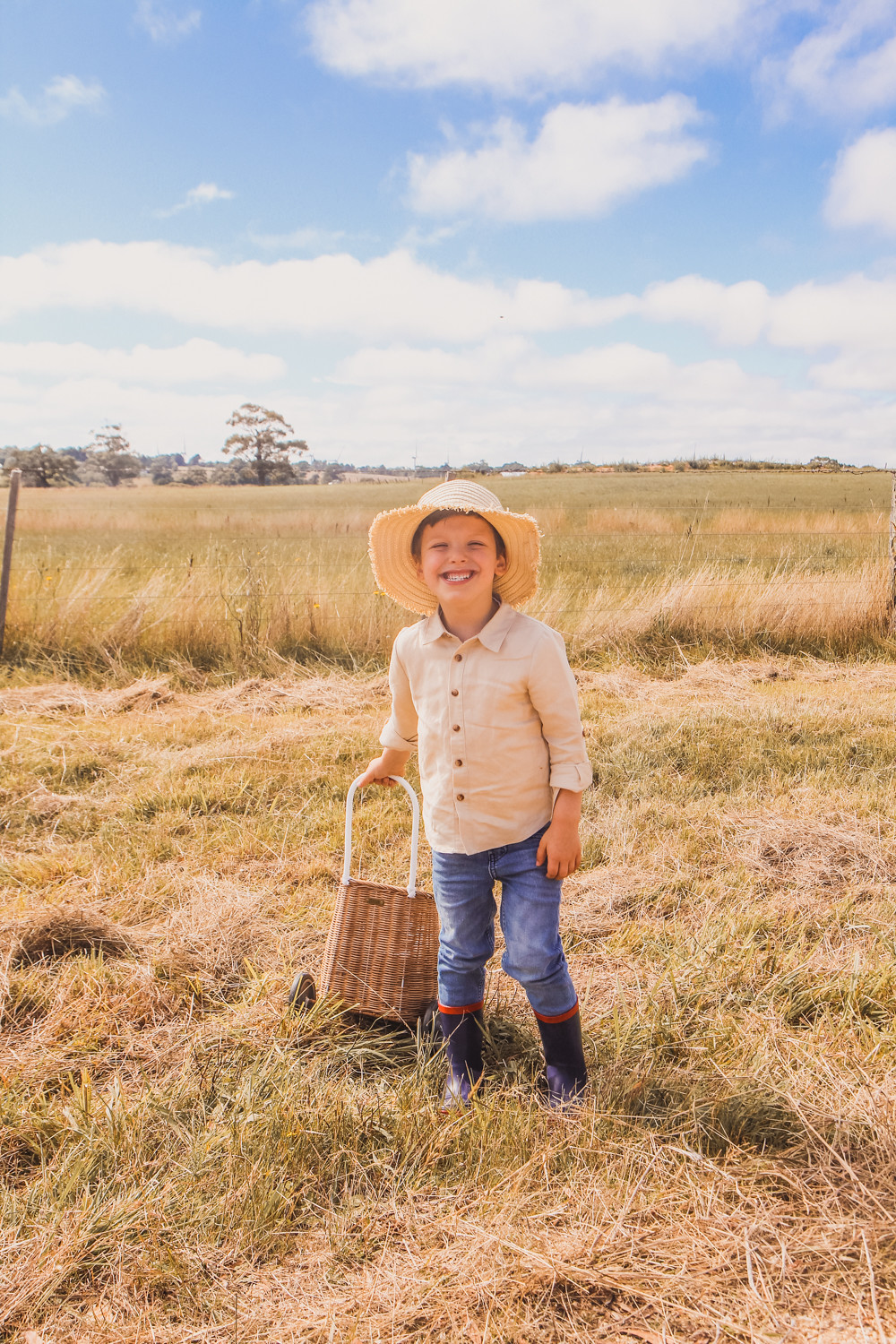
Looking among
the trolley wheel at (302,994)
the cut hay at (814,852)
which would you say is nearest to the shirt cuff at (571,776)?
the trolley wheel at (302,994)

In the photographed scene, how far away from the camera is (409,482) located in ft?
147

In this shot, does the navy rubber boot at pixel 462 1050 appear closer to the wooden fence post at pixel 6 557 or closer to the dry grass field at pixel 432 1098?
the dry grass field at pixel 432 1098

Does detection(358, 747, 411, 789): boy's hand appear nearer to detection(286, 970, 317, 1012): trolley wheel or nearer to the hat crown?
detection(286, 970, 317, 1012): trolley wheel

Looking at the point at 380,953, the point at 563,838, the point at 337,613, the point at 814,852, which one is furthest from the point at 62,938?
the point at 337,613

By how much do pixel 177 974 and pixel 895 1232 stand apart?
2.18 metres

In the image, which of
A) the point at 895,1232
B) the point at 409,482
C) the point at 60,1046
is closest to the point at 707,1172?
the point at 895,1232

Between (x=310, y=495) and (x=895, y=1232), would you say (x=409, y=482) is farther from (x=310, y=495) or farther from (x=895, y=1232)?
(x=895, y=1232)

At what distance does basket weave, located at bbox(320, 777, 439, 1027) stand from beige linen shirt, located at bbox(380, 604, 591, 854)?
0.38 metres

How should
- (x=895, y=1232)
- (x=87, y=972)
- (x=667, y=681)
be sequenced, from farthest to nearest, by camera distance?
(x=667, y=681) → (x=87, y=972) → (x=895, y=1232)

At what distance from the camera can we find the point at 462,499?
211cm

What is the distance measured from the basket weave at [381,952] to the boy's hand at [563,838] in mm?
673

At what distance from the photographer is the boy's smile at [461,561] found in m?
2.06

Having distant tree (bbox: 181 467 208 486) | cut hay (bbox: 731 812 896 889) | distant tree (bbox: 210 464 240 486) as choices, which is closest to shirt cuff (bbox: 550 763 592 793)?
cut hay (bbox: 731 812 896 889)

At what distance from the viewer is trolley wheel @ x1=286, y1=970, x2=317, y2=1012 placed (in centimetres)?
244
